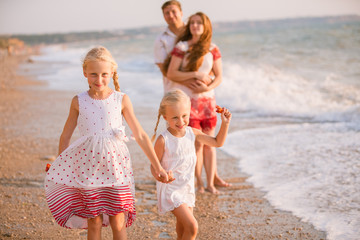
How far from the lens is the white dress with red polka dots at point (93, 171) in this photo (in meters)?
2.77

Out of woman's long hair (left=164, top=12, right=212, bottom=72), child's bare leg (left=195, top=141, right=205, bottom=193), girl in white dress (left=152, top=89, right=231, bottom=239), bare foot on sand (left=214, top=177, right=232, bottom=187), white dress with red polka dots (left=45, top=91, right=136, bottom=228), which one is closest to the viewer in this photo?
white dress with red polka dots (left=45, top=91, right=136, bottom=228)

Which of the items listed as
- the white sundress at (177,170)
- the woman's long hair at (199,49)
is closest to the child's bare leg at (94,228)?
the white sundress at (177,170)

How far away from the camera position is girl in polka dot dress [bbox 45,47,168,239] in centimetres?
277

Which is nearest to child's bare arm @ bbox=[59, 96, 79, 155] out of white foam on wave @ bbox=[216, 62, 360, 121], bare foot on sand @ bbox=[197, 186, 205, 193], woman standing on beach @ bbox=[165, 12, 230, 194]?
woman standing on beach @ bbox=[165, 12, 230, 194]

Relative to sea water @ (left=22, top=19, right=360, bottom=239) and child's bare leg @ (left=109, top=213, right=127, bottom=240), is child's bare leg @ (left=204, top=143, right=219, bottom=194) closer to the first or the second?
sea water @ (left=22, top=19, right=360, bottom=239)

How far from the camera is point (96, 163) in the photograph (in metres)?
2.76

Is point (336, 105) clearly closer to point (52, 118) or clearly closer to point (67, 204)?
point (52, 118)

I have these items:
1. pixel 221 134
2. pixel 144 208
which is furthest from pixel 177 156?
pixel 144 208

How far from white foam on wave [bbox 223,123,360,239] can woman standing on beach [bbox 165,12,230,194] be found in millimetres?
858

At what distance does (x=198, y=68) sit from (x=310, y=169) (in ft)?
6.30

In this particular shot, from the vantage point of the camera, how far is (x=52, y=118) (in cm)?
851

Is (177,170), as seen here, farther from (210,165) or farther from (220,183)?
(220,183)

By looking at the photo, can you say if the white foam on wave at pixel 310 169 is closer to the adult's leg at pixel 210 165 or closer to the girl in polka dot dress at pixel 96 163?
the adult's leg at pixel 210 165

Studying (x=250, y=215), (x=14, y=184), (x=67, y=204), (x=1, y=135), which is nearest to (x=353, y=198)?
Result: (x=250, y=215)
